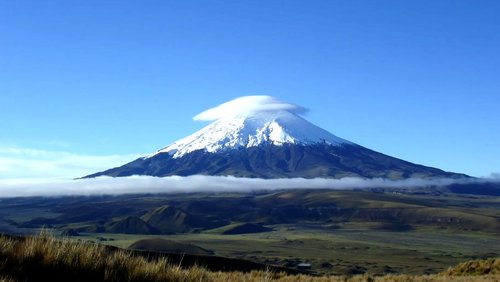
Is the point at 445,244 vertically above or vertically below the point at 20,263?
below

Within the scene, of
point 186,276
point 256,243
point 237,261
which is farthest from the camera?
point 256,243


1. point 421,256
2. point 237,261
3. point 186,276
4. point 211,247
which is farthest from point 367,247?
point 186,276

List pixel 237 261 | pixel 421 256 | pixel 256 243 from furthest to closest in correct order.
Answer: pixel 256 243, pixel 421 256, pixel 237 261

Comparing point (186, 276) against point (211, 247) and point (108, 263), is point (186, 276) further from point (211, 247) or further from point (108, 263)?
point (211, 247)

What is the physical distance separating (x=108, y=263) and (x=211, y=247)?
156m

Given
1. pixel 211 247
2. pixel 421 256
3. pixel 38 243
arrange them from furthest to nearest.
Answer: pixel 211 247 → pixel 421 256 → pixel 38 243

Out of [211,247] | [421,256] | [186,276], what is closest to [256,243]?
[211,247]

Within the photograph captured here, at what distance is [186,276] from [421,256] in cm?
14688

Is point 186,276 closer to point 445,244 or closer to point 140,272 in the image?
point 140,272

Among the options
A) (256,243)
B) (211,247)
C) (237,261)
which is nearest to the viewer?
(237,261)

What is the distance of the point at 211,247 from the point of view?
161875 mm

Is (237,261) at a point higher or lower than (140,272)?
lower

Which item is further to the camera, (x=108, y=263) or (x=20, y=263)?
Result: (x=108, y=263)

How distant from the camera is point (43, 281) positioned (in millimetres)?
6965
